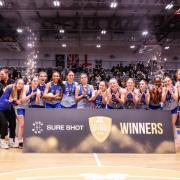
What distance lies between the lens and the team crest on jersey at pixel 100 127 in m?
6.31

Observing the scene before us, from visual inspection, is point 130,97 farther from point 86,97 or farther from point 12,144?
point 12,144

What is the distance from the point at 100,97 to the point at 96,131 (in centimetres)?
156

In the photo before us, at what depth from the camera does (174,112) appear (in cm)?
747

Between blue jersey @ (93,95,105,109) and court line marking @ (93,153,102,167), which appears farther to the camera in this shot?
blue jersey @ (93,95,105,109)

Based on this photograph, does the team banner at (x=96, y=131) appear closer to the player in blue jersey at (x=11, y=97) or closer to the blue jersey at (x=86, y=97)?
the player in blue jersey at (x=11, y=97)

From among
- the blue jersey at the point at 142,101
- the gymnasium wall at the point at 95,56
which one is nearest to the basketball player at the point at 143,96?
the blue jersey at the point at 142,101

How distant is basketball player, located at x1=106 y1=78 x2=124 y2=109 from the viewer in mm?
7207

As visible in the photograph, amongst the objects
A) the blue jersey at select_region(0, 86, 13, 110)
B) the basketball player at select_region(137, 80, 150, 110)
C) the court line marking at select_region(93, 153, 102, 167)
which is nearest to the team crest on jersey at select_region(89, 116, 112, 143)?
the court line marking at select_region(93, 153, 102, 167)

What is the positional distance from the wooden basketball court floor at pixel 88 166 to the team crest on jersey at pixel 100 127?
0.42 m

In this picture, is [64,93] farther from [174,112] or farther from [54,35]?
[54,35]

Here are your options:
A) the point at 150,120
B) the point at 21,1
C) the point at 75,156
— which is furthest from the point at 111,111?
the point at 21,1

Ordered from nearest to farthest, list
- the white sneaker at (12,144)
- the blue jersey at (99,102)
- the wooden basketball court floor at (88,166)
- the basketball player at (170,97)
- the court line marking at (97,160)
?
the wooden basketball court floor at (88,166), the court line marking at (97,160), the white sneaker at (12,144), the basketball player at (170,97), the blue jersey at (99,102)

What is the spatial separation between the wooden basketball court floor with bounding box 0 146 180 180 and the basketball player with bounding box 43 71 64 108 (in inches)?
56.7

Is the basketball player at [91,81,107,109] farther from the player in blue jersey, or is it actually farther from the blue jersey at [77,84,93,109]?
the player in blue jersey
